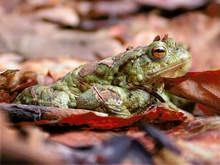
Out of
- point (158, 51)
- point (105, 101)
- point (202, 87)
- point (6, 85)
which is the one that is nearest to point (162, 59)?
point (158, 51)

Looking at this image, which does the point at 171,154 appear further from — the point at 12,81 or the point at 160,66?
the point at 12,81

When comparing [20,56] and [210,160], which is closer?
[210,160]

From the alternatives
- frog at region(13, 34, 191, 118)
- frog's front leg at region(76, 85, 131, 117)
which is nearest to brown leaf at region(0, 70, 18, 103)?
frog at region(13, 34, 191, 118)

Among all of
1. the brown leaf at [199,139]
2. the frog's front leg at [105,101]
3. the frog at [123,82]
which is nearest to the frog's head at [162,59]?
the frog at [123,82]

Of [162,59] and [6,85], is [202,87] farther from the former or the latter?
[6,85]

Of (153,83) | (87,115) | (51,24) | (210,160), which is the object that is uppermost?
(51,24)

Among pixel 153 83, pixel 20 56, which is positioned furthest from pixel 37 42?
pixel 153 83

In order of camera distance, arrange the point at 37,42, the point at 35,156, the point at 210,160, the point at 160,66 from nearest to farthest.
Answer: the point at 35,156 < the point at 210,160 < the point at 160,66 < the point at 37,42
